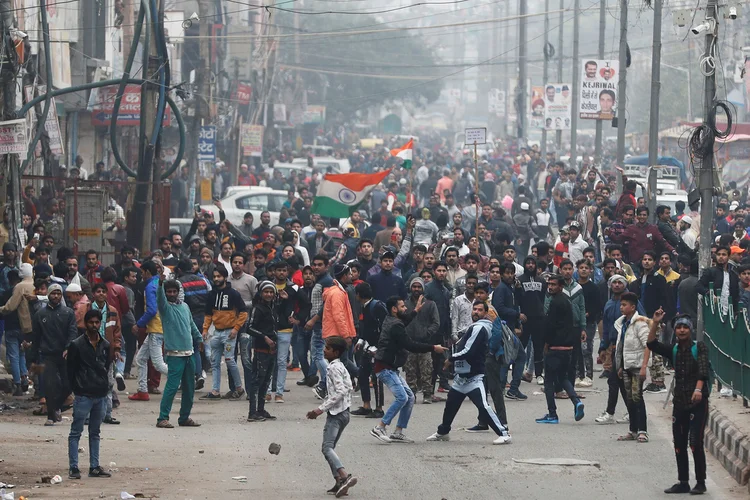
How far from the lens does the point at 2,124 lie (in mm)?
16500

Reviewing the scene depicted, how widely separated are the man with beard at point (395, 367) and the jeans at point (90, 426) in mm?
2790

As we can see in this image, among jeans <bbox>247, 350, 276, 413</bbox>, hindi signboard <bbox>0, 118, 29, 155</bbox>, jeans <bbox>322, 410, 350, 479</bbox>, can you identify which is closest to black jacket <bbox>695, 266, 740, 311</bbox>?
jeans <bbox>247, 350, 276, 413</bbox>

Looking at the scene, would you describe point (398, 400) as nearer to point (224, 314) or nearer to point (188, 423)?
point (188, 423)

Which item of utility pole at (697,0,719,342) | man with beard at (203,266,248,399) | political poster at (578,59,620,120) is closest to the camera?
man with beard at (203,266,248,399)

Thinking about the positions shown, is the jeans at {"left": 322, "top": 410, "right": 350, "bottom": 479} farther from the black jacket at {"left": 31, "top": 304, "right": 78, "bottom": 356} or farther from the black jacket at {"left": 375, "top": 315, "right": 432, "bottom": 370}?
the black jacket at {"left": 31, "top": 304, "right": 78, "bottom": 356}

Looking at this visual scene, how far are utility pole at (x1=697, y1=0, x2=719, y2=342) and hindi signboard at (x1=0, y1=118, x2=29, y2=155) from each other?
26.7 ft

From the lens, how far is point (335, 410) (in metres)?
10.6

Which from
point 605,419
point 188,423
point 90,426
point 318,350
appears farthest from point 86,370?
point 605,419

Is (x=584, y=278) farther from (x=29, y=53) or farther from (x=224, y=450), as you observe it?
(x=29, y=53)

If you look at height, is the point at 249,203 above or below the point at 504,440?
above

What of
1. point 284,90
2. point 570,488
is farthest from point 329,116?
point 570,488

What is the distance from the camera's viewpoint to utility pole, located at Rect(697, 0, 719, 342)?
15883 mm

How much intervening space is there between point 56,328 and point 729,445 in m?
6.53

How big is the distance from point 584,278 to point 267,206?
617 inches
